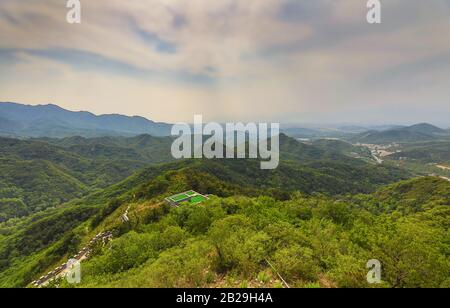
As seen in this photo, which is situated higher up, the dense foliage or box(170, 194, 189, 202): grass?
the dense foliage

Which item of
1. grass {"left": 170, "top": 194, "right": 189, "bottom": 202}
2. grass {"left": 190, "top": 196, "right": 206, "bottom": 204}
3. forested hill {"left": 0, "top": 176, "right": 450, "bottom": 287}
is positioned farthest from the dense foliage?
grass {"left": 170, "top": 194, "right": 189, "bottom": 202}

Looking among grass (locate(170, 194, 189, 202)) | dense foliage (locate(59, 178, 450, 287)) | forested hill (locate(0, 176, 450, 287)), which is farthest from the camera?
grass (locate(170, 194, 189, 202))

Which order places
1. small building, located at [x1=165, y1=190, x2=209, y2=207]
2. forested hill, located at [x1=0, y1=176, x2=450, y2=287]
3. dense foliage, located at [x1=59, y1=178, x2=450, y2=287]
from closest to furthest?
1. dense foliage, located at [x1=59, y1=178, x2=450, y2=287]
2. forested hill, located at [x1=0, y1=176, x2=450, y2=287]
3. small building, located at [x1=165, y1=190, x2=209, y2=207]

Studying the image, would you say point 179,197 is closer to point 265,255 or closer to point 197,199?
point 197,199

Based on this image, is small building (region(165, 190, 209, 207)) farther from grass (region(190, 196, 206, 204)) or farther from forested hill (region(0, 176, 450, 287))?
forested hill (region(0, 176, 450, 287))

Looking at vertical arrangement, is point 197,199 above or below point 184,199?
above

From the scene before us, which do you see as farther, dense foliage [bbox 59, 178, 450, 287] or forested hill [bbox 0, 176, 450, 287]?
forested hill [bbox 0, 176, 450, 287]

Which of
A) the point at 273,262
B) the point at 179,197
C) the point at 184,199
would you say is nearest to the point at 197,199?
the point at 184,199

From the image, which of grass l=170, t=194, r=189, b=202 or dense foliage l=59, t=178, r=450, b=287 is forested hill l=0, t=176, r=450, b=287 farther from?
grass l=170, t=194, r=189, b=202

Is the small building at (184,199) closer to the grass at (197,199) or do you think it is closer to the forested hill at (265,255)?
the grass at (197,199)

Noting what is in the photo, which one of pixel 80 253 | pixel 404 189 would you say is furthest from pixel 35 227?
pixel 404 189

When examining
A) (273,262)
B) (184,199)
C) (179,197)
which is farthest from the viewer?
(179,197)
